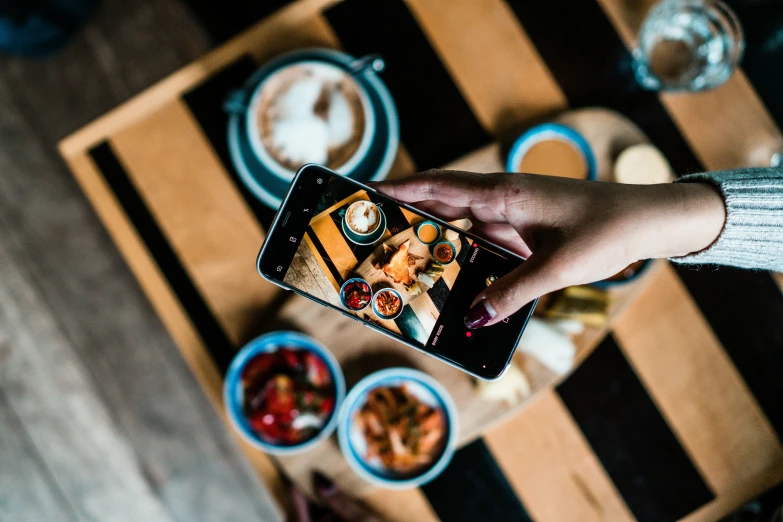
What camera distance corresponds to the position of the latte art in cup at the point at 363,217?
2.92 feet

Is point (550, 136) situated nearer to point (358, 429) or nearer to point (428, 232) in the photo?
point (428, 232)

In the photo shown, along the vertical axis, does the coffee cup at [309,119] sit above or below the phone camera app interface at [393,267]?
above

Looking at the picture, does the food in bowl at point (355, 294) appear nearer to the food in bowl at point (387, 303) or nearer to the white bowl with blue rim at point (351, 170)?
the food in bowl at point (387, 303)

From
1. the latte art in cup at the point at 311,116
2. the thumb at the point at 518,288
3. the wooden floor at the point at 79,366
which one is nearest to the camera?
the thumb at the point at 518,288

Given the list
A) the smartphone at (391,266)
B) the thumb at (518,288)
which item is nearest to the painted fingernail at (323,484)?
the smartphone at (391,266)

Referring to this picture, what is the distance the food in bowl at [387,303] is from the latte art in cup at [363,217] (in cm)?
11

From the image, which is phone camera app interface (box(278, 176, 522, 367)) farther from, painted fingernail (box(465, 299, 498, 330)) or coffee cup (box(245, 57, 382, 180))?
coffee cup (box(245, 57, 382, 180))

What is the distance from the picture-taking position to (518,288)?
0.81m

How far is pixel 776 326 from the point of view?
52.2 inches

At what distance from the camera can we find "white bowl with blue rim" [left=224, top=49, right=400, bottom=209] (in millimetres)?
1131

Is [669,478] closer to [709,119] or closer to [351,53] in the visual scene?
[709,119]

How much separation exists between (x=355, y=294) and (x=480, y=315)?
0.71ft

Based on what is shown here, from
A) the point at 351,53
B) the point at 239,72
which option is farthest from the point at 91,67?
the point at 351,53

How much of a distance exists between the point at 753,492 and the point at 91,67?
214 centimetres
